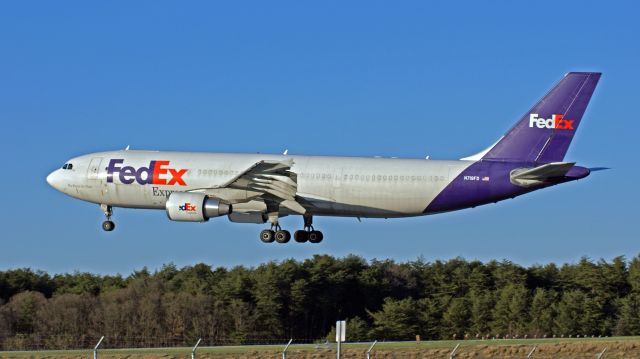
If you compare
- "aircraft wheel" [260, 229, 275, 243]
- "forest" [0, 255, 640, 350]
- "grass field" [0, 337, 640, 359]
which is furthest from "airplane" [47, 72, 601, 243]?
"forest" [0, 255, 640, 350]

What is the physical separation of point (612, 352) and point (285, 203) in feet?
72.8

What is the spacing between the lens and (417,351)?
60.2 m

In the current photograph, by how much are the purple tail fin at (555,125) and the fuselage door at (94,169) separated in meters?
23.9

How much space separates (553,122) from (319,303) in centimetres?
4997

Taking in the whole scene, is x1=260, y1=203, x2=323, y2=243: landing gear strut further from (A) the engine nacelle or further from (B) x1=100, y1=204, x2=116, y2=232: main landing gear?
(B) x1=100, y1=204, x2=116, y2=232: main landing gear

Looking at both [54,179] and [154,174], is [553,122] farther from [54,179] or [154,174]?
[54,179]

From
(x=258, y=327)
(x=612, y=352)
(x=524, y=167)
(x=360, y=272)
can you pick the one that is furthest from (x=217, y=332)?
(x=612, y=352)

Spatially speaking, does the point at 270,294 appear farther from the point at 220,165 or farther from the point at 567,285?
the point at 220,165

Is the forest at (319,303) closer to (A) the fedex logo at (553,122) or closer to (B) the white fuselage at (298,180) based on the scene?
(B) the white fuselage at (298,180)

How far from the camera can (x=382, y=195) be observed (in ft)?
236

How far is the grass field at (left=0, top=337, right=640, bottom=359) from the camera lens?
59312 mm

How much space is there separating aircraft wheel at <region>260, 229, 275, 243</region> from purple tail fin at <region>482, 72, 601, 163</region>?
13.7 metres

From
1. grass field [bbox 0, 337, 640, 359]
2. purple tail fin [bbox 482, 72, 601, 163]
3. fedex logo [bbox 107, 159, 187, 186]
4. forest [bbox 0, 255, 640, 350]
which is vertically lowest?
grass field [bbox 0, 337, 640, 359]

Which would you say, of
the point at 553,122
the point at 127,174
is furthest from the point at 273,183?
the point at 553,122
